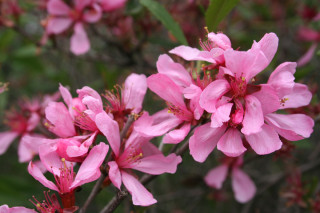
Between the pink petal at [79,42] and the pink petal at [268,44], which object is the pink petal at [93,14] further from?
the pink petal at [268,44]

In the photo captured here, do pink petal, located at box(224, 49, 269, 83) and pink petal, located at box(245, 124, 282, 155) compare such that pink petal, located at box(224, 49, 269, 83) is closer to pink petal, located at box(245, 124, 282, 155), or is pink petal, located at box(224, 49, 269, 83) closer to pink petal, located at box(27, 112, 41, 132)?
pink petal, located at box(245, 124, 282, 155)

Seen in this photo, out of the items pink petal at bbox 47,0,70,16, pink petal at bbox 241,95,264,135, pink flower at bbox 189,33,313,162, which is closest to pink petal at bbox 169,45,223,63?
pink flower at bbox 189,33,313,162

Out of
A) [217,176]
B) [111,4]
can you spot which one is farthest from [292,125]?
[111,4]

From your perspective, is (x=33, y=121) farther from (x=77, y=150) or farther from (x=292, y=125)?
(x=292, y=125)

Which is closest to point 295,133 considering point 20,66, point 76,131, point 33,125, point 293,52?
point 76,131

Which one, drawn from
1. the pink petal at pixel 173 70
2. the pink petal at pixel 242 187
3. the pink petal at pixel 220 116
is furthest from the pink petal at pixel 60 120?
the pink petal at pixel 242 187

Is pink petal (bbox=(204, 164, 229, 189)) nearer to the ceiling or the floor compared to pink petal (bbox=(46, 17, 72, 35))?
nearer to the floor
